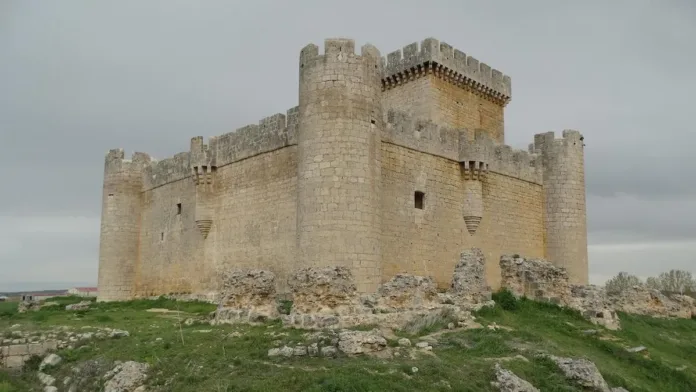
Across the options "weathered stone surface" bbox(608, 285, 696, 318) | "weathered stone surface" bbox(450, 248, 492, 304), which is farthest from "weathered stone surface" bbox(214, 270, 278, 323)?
"weathered stone surface" bbox(608, 285, 696, 318)

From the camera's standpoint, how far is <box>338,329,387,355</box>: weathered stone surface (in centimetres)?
1083

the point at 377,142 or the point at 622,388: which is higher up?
the point at 377,142

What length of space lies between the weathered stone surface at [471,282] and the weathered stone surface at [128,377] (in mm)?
7670

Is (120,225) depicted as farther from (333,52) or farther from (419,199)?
(333,52)

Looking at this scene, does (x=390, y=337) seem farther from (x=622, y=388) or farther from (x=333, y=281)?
(x=622, y=388)

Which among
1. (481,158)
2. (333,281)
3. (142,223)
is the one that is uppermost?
(481,158)

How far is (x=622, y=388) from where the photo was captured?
36.9 ft

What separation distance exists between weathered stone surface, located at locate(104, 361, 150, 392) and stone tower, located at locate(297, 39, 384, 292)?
4.89m

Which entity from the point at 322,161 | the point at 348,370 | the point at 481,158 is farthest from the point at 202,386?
the point at 481,158

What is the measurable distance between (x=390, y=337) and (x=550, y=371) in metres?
2.94

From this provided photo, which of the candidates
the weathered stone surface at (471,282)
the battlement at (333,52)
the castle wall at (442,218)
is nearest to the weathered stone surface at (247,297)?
the castle wall at (442,218)

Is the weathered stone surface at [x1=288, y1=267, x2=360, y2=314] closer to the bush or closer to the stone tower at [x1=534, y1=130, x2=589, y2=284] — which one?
the bush

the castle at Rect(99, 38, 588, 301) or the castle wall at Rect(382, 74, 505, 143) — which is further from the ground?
the castle wall at Rect(382, 74, 505, 143)

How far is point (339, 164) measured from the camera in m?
15.0
